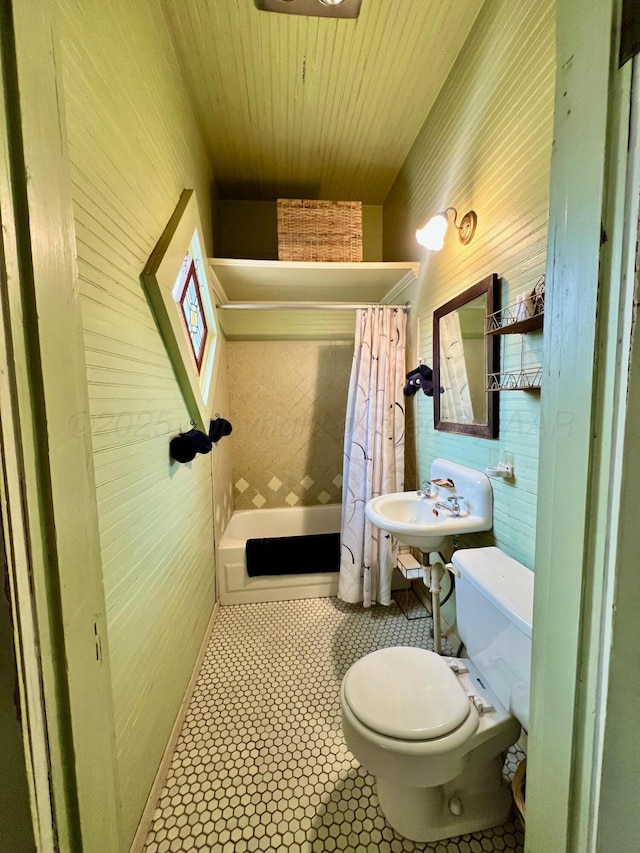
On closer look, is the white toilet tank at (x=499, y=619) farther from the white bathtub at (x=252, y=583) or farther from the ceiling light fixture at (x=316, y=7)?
the ceiling light fixture at (x=316, y=7)

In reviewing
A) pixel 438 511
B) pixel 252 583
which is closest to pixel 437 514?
pixel 438 511

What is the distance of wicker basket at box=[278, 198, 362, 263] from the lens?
2.08 meters

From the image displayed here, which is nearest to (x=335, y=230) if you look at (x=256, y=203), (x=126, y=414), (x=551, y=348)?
(x=256, y=203)

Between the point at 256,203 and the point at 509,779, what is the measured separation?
11.7ft

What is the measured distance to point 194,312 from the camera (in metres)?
1.62

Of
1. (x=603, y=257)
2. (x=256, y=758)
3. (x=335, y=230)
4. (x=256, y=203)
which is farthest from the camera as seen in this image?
(x=256, y=203)

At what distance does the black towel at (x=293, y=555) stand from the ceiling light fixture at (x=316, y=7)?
264 centimetres

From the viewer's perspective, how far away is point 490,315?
1297mm

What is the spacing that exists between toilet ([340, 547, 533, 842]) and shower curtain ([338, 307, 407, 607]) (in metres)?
0.94

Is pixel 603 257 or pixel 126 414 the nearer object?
pixel 603 257

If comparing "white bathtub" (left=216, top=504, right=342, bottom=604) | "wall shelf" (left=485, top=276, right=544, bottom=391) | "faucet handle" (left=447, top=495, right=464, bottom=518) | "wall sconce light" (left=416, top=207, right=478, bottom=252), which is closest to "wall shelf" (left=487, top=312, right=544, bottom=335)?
"wall shelf" (left=485, top=276, right=544, bottom=391)

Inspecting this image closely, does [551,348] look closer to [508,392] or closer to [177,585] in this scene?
[508,392]

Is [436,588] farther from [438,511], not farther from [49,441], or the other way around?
[49,441]

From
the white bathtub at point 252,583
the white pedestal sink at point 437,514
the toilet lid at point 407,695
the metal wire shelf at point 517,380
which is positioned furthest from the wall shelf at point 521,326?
the white bathtub at point 252,583
